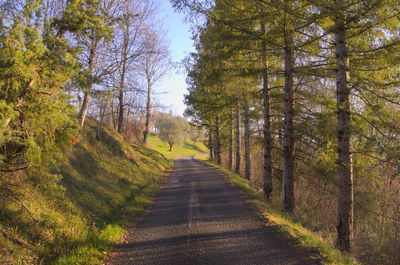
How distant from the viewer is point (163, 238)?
6.48 m

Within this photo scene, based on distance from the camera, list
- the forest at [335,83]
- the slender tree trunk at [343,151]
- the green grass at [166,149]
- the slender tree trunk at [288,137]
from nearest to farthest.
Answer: the forest at [335,83], the slender tree trunk at [343,151], the slender tree trunk at [288,137], the green grass at [166,149]

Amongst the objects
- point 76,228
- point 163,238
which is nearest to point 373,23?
point 163,238

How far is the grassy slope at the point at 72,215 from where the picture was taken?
5094 millimetres

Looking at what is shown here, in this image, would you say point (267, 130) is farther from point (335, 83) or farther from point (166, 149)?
point (166, 149)

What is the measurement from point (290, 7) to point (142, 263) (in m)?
7.97

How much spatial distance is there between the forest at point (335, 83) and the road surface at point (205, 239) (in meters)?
2.65

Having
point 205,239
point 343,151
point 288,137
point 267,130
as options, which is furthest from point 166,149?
point 205,239

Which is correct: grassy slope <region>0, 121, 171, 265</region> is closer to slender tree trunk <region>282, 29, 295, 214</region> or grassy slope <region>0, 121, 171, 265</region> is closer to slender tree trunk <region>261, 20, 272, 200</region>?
slender tree trunk <region>261, 20, 272, 200</region>

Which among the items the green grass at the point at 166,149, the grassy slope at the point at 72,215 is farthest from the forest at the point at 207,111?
the green grass at the point at 166,149

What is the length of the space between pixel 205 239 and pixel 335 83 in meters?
8.09

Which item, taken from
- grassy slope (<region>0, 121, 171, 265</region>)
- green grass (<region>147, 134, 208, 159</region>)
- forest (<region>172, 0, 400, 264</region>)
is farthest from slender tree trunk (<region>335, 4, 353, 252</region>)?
green grass (<region>147, 134, 208, 159</region>)

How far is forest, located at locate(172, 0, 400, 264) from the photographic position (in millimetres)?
6978

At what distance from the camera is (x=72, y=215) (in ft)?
22.6

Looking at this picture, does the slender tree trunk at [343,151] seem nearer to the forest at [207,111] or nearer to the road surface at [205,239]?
the forest at [207,111]
